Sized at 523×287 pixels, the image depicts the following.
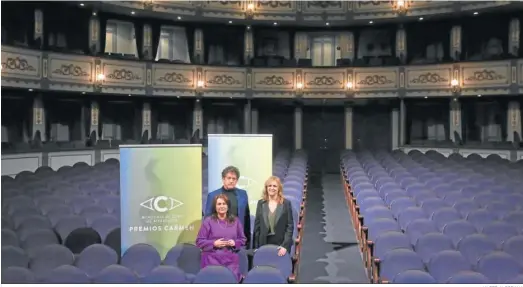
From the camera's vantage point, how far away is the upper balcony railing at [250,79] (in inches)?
609

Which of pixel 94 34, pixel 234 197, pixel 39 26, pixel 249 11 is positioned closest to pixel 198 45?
pixel 249 11

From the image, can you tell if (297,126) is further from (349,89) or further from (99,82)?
(99,82)

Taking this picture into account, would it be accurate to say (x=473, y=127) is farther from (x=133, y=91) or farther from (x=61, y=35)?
(x=61, y=35)

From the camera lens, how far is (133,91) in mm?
17812

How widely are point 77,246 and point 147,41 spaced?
45.9 ft

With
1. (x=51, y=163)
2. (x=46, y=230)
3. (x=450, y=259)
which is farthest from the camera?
(x=51, y=163)

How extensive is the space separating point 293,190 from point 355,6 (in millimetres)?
12320

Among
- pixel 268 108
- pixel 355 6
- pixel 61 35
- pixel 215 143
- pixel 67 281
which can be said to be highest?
pixel 355 6

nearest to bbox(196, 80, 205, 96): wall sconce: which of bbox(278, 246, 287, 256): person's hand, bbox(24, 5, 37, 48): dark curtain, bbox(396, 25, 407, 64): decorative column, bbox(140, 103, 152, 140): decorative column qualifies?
bbox(140, 103, 152, 140): decorative column

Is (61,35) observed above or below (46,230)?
above

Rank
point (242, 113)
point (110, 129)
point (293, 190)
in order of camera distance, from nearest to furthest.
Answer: point (293, 190) → point (110, 129) → point (242, 113)

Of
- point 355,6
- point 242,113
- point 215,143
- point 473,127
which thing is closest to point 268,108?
point 242,113

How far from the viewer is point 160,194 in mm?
5633

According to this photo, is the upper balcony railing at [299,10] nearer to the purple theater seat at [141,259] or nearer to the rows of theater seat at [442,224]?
the rows of theater seat at [442,224]
